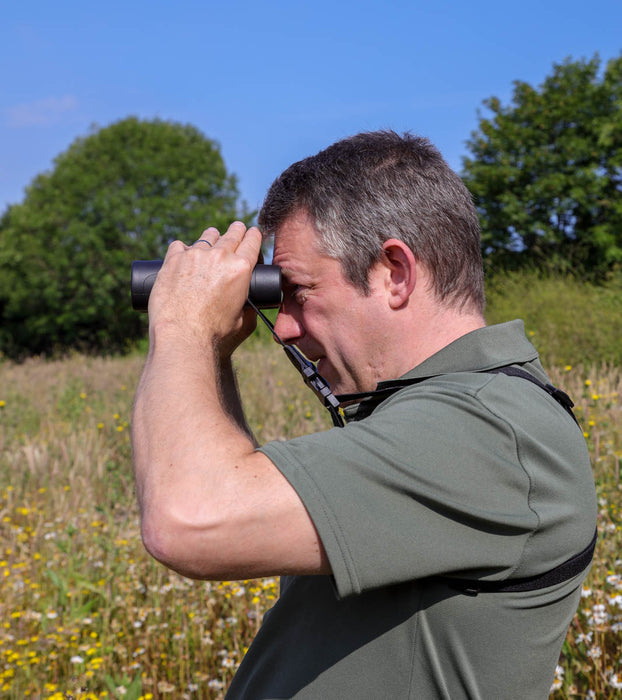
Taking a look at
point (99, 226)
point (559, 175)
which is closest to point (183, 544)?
point (559, 175)

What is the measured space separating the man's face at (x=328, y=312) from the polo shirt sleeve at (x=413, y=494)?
1.18 ft

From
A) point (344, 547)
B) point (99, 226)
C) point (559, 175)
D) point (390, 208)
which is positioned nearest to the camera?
point (344, 547)

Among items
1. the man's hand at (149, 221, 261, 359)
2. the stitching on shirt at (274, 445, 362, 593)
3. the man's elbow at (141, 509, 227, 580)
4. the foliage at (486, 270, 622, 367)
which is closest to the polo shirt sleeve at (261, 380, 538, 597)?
the stitching on shirt at (274, 445, 362, 593)

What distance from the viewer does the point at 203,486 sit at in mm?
943

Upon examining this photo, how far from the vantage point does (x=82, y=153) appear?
2842cm

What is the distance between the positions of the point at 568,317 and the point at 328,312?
8.61m

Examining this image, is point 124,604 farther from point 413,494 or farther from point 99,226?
point 99,226

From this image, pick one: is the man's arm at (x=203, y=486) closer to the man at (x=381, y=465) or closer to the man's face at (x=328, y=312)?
the man at (x=381, y=465)

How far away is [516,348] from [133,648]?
221cm

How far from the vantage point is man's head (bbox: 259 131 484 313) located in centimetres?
129

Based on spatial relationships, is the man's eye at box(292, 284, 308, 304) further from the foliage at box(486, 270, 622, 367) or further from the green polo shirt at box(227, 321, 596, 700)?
the foliage at box(486, 270, 622, 367)

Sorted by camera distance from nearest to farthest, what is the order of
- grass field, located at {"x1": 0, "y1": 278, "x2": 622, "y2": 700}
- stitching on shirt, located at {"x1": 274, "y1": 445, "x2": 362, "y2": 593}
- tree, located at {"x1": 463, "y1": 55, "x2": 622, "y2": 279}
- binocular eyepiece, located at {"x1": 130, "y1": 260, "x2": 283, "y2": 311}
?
stitching on shirt, located at {"x1": 274, "y1": 445, "x2": 362, "y2": 593}
binocular eyepiece, located at {"x1": 130, "y1": 260, "x2": 283, "y2": 311}
grass field, located at {"x1": 0, "y1": 278, "x2": 622, "y2": 700}
tree, located at {"x1": 463, "y1": 55, "x2": 622, "y2": 279}

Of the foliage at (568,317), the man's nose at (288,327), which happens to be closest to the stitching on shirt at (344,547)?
the man's nose at (288,327)

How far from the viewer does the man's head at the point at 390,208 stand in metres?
1.29
